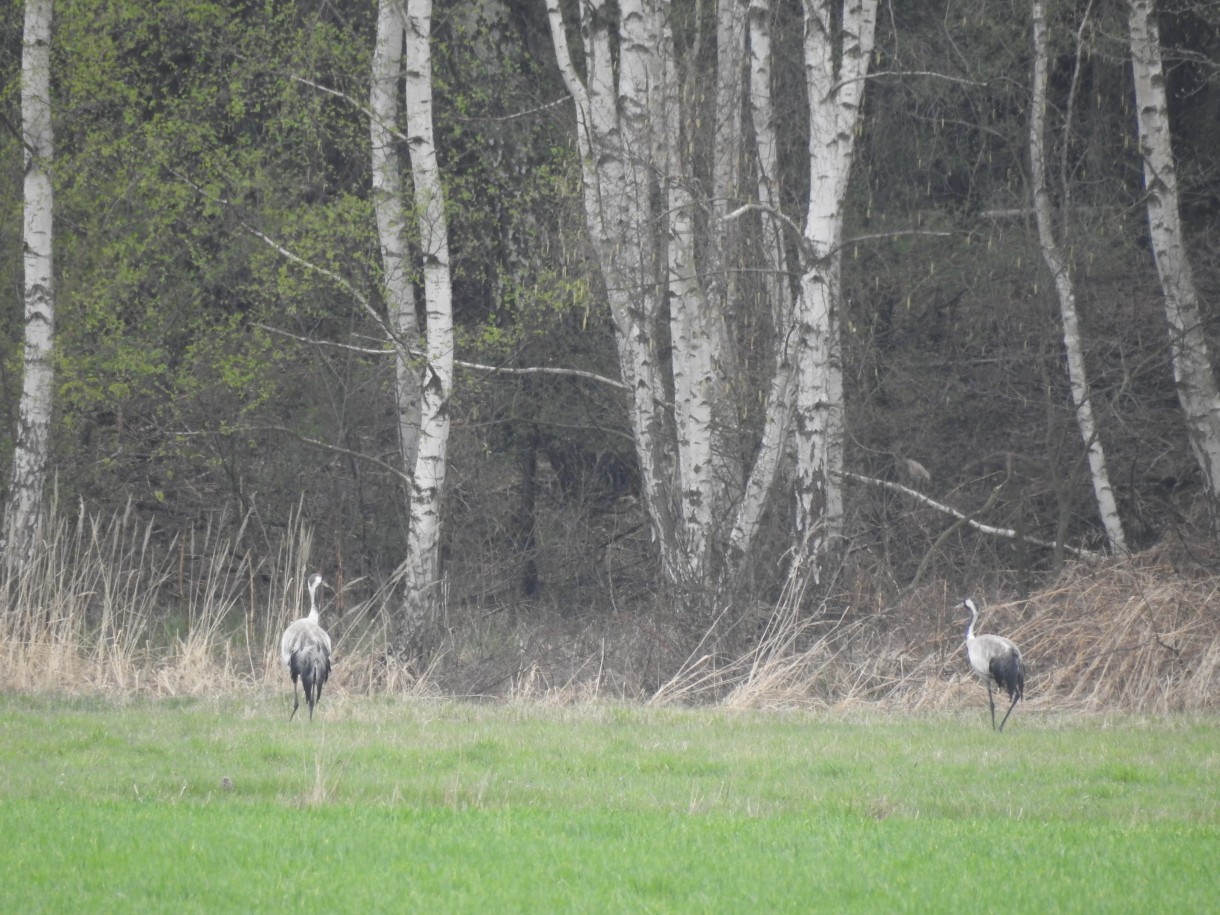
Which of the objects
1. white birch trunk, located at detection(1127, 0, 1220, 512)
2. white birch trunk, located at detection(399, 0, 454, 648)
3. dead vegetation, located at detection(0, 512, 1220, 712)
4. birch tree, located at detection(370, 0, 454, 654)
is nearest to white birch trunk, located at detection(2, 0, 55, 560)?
dead vegetation, located at detection(0, 512, 1220, 712)

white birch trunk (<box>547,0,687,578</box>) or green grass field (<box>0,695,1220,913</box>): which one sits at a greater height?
white birch trunk (<box>547,0,687,578</box>)

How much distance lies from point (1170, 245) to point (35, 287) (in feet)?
38.0

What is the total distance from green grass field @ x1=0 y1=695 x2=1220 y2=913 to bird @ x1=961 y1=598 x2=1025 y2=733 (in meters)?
0.26

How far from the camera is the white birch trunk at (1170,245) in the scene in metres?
16.1

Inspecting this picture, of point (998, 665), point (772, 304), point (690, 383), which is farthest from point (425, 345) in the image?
point (998, 665)

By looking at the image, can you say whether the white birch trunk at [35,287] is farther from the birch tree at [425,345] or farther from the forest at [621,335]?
the birch tree at [425,345]

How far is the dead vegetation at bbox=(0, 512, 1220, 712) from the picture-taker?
42.4 ft

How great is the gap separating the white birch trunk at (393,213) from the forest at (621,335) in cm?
7

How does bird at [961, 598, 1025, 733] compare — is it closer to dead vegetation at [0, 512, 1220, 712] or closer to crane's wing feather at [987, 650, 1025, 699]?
crane's wing feather at [987, 650, 1025, 699]

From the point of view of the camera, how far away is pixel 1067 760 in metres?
9.77

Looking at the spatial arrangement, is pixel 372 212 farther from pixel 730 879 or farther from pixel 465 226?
pixel 730 879

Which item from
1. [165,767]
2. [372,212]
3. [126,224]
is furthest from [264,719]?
[126,224]

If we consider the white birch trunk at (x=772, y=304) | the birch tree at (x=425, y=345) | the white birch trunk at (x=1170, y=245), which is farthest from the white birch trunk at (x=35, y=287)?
the white birch trunk at (x=1170, y=245)

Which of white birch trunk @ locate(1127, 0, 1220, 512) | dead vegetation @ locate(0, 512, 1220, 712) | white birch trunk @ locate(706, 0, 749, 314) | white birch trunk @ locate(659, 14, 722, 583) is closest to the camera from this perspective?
dead vegetation @ locate(0, 512, 1220, 712)
